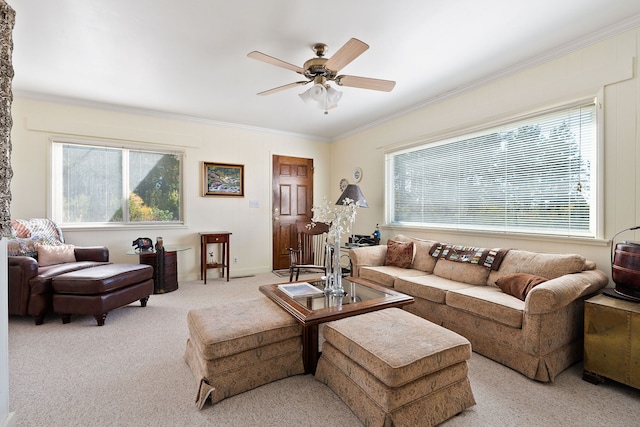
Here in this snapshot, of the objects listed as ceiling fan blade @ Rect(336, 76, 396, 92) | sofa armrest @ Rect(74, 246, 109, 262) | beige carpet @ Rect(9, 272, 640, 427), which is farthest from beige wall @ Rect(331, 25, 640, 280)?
sofa armrest @ Rect(74, 246, 109, 262)

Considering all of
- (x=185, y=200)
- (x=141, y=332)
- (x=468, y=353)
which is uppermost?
(x=185, y=200)

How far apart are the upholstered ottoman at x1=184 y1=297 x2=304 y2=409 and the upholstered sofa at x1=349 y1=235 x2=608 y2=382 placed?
1.39 meters

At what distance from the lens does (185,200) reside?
4648 mm

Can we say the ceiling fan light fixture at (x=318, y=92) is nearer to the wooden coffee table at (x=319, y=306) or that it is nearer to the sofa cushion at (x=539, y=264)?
the wooden coffee table at (x=319, y=306)

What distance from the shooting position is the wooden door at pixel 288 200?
5.43 m

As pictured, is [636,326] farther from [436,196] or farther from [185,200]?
[185,200]

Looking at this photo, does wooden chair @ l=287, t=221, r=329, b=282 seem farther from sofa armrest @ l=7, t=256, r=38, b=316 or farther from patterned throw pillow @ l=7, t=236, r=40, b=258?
patterned throw pillow @ l=7, t=236, r=40, b=258

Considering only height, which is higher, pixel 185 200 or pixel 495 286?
pixel 185 200

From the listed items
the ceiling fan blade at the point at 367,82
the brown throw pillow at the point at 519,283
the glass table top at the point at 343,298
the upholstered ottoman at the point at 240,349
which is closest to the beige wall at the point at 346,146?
the brown throw pillow at the point at 519,283

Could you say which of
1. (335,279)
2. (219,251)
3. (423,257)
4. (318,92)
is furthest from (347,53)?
(219,251)

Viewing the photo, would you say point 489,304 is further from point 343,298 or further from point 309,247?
point 309,247

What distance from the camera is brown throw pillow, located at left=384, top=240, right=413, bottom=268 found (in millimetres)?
3574

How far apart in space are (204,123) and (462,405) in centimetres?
481

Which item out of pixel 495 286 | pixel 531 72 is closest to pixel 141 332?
pixel 495 286
